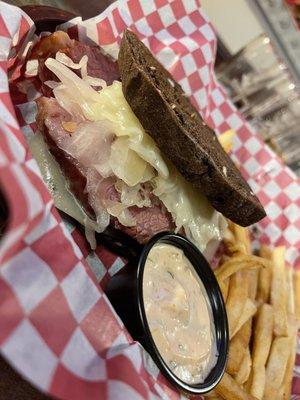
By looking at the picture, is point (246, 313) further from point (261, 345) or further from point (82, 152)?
point (82, 152)

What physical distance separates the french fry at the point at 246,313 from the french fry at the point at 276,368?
21cm

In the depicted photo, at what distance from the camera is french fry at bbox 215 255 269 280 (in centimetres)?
266

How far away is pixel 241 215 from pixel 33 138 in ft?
3.24

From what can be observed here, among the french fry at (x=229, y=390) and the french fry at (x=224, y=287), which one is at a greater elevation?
the french fry at (x=224, y=287)

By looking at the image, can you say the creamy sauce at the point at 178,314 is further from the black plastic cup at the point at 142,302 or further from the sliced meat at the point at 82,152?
the sliced meat at the point at 82,152

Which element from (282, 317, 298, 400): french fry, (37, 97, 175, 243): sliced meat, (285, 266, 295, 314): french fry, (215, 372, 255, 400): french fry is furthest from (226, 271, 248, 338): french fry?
(37, 97, 175, 243): sliced meat

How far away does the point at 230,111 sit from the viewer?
367 centimetres

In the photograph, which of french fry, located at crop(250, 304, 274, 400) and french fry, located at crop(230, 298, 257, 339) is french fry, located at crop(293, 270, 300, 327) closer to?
french fry, located at crop(250, 304, 274, 400)

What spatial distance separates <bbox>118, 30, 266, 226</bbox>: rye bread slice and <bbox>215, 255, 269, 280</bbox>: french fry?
0.97ft

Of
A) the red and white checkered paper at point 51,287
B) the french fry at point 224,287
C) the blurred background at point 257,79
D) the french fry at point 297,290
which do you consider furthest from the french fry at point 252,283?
the blurred background at point 257,79

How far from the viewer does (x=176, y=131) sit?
7.09 ft

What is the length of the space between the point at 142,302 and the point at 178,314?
0.24m

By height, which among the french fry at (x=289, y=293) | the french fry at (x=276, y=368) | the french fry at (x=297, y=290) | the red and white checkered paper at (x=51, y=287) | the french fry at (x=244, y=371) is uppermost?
the red and white checkered paper at (x=51, y=287)

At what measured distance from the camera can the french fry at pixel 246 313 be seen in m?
2.59
